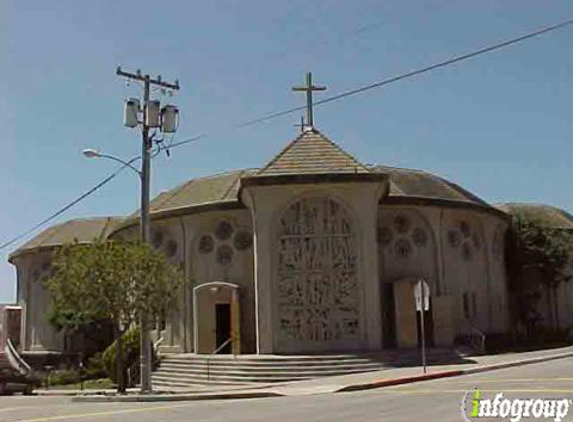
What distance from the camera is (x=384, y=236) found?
116ft

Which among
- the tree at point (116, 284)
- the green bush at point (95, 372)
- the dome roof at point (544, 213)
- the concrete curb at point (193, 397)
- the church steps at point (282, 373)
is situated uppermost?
the dome roof at point (544, 213)

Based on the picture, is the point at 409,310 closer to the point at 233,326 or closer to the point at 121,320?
the point at 233,326

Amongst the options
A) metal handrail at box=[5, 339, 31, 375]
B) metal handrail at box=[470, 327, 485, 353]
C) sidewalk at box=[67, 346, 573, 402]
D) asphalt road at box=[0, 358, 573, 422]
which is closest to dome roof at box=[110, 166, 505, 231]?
metal handrail at box=[470, 327, 485, 353]

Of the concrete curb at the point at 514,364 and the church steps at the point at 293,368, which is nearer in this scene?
the concrete curb at the point at 514,364

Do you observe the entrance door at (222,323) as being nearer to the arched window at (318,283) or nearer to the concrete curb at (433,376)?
the arched window at (318,283)

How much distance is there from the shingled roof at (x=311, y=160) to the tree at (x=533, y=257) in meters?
15.5

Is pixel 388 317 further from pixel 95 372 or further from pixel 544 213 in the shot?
pixel 544 213

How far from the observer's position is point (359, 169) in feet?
→ 102

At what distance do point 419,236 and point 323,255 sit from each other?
6727mm

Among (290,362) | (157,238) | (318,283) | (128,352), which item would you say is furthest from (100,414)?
(157,238)

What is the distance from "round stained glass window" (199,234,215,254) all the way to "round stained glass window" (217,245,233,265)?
0.53 metres

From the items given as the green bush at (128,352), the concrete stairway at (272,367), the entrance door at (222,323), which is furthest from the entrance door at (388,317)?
the green bush at (128,352)

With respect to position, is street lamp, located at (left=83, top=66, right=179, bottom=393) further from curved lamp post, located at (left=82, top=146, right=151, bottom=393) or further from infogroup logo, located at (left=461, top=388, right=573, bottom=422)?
infogroup logo, located at (left=461, top=388, right=573, bottom=422)

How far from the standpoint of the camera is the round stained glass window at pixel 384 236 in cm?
3516
